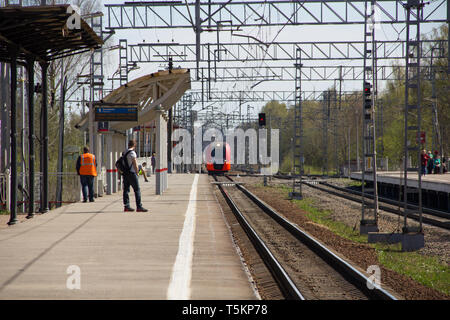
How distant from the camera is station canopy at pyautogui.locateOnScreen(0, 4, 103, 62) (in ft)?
38.9

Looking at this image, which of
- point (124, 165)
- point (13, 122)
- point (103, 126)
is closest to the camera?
point (13, 122)

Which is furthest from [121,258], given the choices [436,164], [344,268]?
[436,164]

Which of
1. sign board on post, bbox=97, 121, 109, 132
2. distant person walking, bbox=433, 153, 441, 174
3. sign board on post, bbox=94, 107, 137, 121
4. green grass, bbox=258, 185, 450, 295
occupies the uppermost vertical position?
sign board on post, bbox=94, 107, 137, 121

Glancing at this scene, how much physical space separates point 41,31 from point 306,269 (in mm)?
7179

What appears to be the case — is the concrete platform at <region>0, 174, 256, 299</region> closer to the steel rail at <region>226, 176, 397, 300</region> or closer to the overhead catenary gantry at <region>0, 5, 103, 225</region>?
the steel rail at <region>226, 176, 397, 300</region>

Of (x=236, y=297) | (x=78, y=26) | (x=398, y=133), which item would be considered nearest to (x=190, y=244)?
(x=236, y=297)

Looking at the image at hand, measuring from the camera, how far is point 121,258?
9.41m

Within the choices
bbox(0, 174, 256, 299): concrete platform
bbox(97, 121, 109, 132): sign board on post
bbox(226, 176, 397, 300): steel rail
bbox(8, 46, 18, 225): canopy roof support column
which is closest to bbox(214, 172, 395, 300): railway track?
bbox(226, 176, 397, 300): steel rail

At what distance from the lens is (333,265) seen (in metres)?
10.5

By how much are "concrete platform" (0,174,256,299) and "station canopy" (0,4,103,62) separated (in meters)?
3.89

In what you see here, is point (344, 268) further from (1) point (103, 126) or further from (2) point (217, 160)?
(2) point (217, 160)

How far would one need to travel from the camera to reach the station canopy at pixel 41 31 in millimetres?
11859

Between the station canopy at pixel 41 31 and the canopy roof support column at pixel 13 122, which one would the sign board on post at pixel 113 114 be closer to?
the station canopy at pixel 41 31
